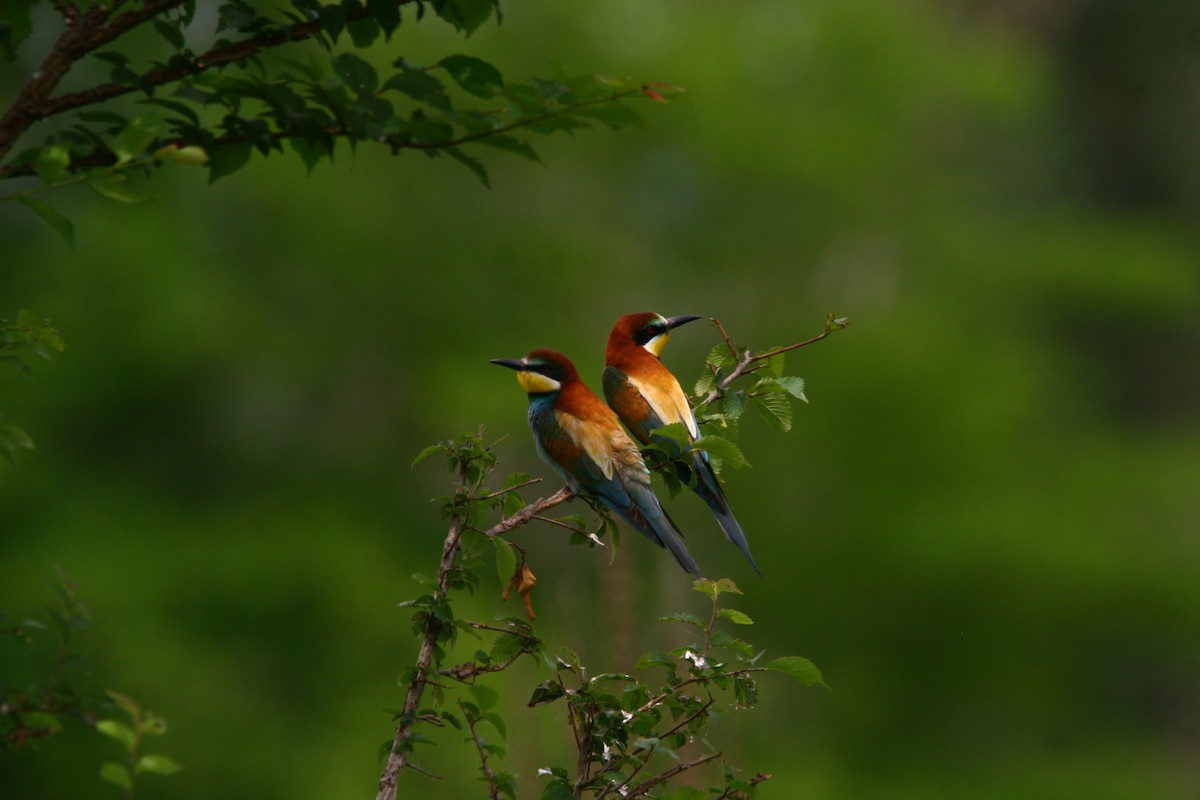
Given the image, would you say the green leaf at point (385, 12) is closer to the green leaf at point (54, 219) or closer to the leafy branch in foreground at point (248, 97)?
the leafy branch in foreground at point (248, 97)

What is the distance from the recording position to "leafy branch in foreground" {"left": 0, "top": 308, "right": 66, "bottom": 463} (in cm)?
242

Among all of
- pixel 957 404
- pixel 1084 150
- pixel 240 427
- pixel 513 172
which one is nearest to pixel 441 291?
pixel 513 172

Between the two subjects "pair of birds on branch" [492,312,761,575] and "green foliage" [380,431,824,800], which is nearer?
"green foliage" [380,431,824,800]

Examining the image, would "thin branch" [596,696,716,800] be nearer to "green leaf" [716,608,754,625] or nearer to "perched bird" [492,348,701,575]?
"green leaf" [716,608,754,625]

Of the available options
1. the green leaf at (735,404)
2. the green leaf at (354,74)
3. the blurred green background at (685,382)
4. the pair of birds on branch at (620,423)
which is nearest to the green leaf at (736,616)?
the green leaf at (735,404)

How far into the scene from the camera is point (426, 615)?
2.53 m

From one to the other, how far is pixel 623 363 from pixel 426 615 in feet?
9.27

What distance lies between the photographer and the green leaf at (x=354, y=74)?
97.3 inches

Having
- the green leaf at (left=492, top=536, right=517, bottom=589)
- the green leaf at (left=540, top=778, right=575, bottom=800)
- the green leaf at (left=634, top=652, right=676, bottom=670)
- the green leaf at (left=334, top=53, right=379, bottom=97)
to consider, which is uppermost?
the green leaf at (left=334, top=53, right=379, bottom=97)

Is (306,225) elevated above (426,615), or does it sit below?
above

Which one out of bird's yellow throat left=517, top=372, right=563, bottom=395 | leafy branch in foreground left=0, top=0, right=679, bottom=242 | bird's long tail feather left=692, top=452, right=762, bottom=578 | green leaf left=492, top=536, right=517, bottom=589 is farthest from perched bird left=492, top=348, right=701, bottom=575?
leafy branch in foreground left=0, top=0, right=679, bottom=242

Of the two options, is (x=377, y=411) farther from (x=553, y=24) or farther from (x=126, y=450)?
(x=553, y=24)

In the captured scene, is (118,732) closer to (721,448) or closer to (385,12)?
(385,12)

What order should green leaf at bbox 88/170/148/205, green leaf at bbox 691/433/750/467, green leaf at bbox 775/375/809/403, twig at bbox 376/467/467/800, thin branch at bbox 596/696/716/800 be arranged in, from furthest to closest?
green leaf at bbox 775/375/809/403
green leaf at bbox 691/433/750/467
thin branch at bbox 596/696/716/800
twig at bbox 376/467/467/800
green leaf at bbox 88/170/148/205
